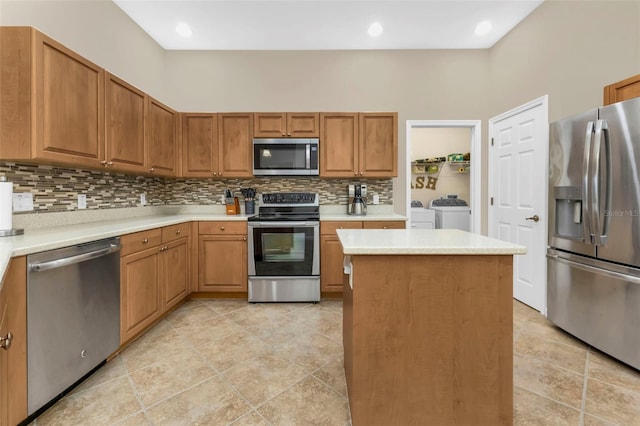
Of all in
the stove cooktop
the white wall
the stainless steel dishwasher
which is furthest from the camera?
the white wall

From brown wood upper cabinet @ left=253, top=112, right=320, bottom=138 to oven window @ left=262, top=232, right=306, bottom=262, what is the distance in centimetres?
117

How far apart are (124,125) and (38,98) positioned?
0.74 m

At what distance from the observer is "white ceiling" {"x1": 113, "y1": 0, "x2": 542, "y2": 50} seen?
2759 mm

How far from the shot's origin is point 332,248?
3039 mm

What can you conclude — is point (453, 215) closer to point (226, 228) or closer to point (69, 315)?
point (226, 228)

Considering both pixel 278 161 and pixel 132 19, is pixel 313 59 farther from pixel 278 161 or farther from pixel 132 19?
pixel 132 19

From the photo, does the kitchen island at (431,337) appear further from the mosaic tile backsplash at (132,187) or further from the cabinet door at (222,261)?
the mosaic tile backsplash at (132,187)

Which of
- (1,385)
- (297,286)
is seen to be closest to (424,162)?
(297,286)

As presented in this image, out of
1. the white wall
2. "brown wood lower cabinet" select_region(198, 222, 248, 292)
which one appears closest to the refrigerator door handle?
"brown wood lower cabinet" select_region(198, 222, 248, 292)

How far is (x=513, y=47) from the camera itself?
311cm

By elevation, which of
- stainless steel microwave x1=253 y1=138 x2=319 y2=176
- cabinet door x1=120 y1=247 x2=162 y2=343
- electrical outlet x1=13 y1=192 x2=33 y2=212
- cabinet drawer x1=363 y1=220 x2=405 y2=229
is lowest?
cabinet door x1=120 y1=247 x2=162 y2=343

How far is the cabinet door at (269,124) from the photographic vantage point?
3.21m

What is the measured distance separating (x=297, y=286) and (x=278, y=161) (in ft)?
4.68

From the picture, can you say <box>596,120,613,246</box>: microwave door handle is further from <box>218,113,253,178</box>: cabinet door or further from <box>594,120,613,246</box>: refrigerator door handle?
<box>218,113,253,178</box>: cabinet door
